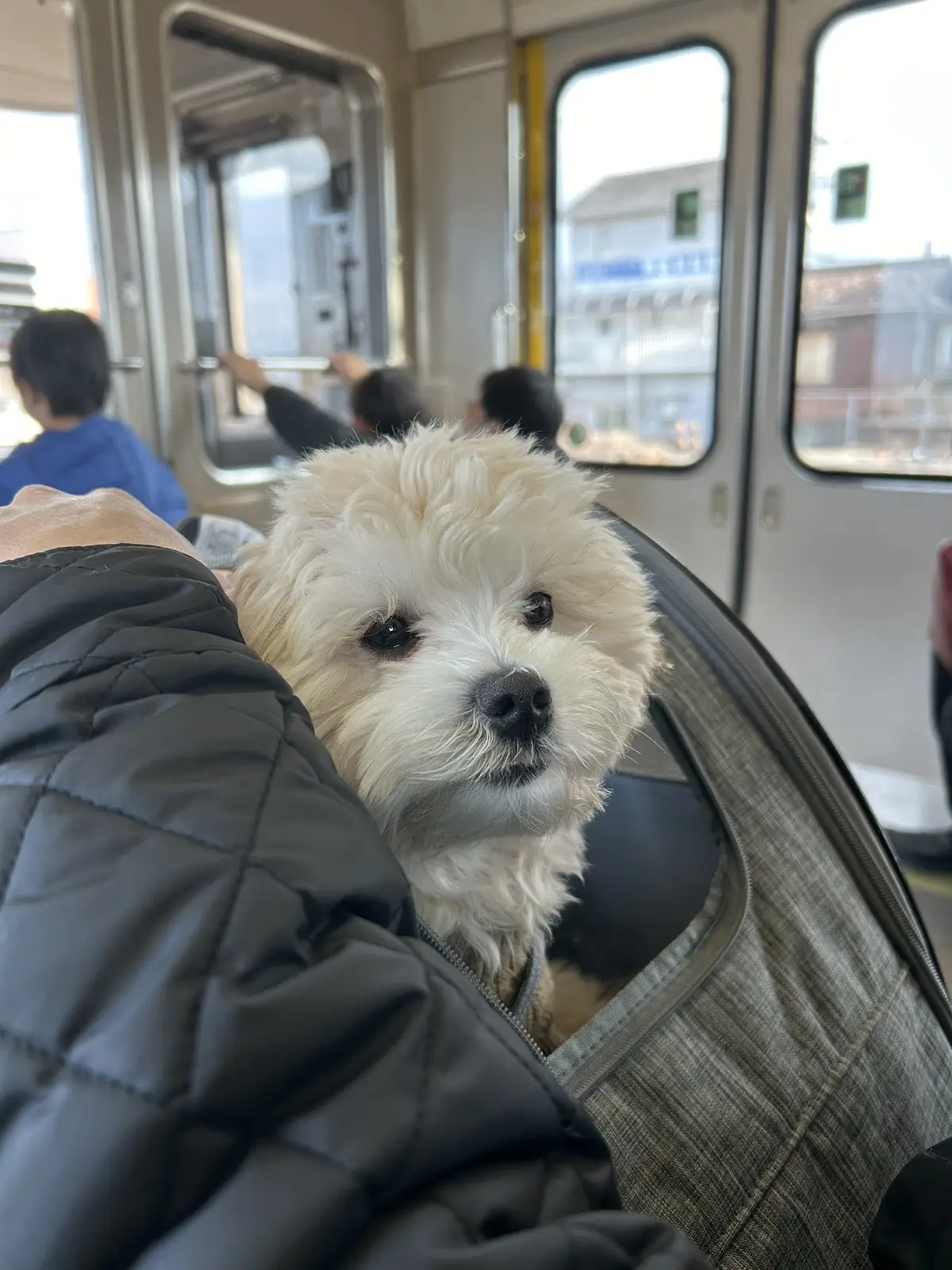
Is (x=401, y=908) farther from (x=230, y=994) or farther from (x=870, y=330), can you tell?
(x=870, y=330)

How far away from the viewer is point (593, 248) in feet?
7.84

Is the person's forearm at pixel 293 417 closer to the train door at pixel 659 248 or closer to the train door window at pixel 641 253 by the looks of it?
the train door at pixel 659 248

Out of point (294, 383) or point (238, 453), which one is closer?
point (238, 453)

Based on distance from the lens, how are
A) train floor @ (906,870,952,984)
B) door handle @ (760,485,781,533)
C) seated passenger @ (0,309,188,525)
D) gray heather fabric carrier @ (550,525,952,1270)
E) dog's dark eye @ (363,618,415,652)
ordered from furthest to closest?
door handle @ (760,485,781,533)
train floor @ (906,870,952,984)
seated passenger @ (0,309,188,525)
dog's dark eye @ (363,618,415,652)
gray heather fabric carrier @ (550,525,952,1270)

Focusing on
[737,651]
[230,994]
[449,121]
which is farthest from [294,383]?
[230,994]

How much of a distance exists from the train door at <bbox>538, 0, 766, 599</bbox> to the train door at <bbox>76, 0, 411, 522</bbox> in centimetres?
42

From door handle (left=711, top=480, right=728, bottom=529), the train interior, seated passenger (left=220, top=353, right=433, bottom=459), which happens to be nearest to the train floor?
the train interior

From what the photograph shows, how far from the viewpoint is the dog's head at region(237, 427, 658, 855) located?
0.55 metres

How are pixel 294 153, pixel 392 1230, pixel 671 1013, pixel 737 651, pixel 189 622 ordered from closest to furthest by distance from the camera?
1. pixel 392 1230
2. pixel 189 622
3. pixel 671 1013
4. pixel 737 651
5. pixel 294 153

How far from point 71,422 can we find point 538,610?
4.30ft

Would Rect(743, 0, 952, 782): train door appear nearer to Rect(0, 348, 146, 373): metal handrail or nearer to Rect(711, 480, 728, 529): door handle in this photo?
Rect(711, 480, 728, 529): door handle

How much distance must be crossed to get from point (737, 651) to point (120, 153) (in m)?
1.65

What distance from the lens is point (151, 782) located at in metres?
0.31

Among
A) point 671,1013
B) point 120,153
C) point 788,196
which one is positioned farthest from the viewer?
point 788,196
